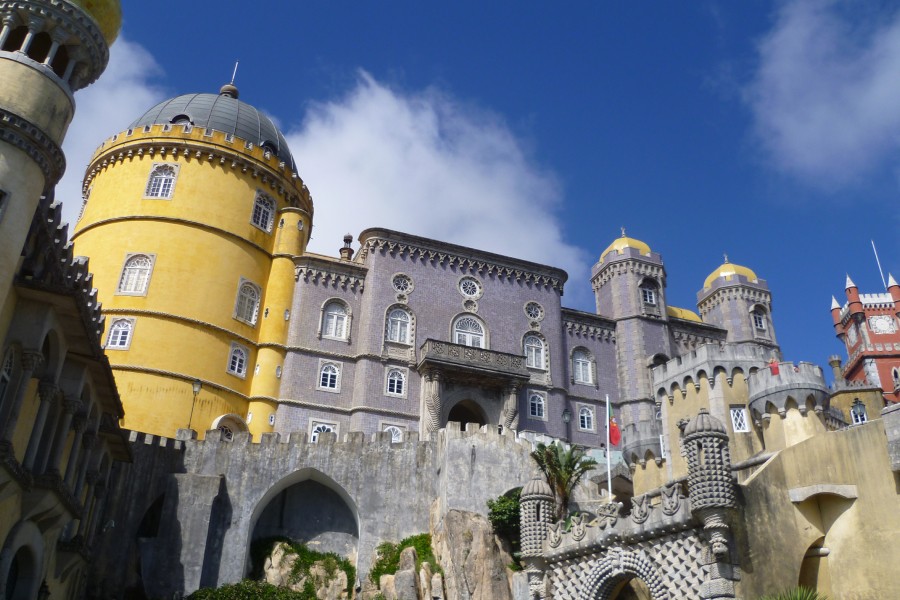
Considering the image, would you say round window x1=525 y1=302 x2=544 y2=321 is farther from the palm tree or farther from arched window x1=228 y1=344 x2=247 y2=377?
arched window x1=228 y1=344 x2=247 y2=377

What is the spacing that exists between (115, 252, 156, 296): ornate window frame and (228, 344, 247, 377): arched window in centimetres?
488

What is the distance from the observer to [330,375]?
130 ft

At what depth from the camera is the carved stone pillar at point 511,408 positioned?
3878 centimetres

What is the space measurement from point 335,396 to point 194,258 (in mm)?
9527

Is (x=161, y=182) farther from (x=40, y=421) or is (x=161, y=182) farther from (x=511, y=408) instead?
(x=40, y=421)

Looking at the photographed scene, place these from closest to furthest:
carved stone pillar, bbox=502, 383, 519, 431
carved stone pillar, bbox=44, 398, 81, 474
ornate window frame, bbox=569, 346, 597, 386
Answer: carved stone pillar, bbox=44, 398, 81, 474 < carved stone pillar, bbox=502, 383, 519, 431 < ornate window frame, bbox=569, 346, 597, 386

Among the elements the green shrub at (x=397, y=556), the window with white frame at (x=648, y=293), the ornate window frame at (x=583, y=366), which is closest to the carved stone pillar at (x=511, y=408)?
the ornate window frame at (x=583, y=366)

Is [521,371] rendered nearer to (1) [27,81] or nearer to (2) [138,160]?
(2) [138,160]

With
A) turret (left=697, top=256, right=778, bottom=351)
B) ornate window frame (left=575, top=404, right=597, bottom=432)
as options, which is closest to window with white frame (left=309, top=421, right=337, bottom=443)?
ornate window frame (left=575, top=404, right=597, bottom=432)

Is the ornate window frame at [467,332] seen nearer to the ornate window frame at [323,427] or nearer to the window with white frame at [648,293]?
the ornate window frame at [323,427]

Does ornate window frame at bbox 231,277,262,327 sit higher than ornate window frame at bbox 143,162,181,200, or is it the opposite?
ornate window frame at bbox 143,162,181,200

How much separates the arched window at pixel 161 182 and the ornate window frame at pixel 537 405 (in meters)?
21.0

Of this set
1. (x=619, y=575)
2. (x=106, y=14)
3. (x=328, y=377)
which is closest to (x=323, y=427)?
(x=328, y=377)

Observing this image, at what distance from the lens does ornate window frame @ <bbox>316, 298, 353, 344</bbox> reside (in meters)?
40.5
